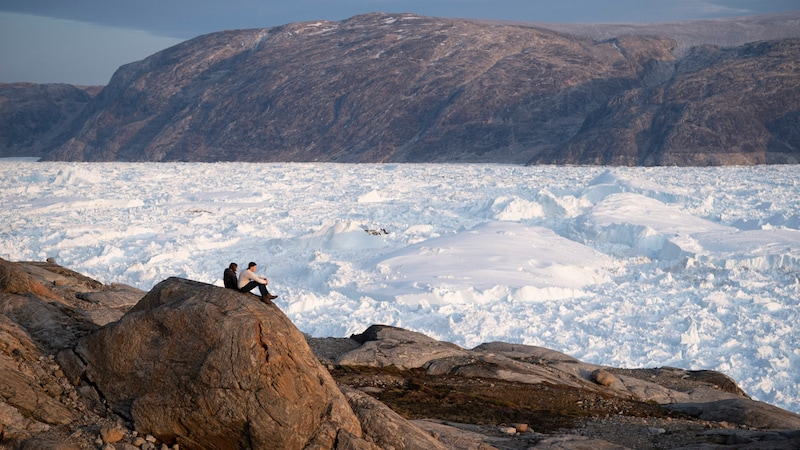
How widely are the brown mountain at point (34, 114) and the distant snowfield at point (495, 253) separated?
64802mm

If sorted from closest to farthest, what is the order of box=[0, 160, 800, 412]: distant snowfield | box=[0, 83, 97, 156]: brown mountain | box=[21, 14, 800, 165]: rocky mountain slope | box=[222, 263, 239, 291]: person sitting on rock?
box=[222, 263, 239, 291]: person sitting on rock → box=[0, 160, 800, 412]: distant snowfield → box=[21, 14, 800, 165]: rocky mountain slope → box=[0, 83, 97, 156]: brown mountain

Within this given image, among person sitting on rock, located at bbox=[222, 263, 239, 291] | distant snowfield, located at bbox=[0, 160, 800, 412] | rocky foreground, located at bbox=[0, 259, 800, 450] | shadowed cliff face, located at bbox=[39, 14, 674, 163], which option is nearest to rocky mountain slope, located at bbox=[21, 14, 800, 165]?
shadowed cliff face, located at bbox=[39, 14, 674, 163]

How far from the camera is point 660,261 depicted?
23.9 metres

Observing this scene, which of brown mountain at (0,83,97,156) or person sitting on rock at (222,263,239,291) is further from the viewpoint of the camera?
brown mountain at (0,83,97,156)

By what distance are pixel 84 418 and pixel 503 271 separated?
16.0 meters

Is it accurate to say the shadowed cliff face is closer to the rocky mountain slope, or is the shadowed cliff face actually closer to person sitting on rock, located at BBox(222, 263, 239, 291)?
the rocky mountain slope

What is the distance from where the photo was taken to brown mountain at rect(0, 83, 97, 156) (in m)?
99.5

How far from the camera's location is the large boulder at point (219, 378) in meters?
6.96

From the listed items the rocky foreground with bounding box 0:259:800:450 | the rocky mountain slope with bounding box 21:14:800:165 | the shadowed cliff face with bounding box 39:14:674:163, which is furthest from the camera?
the shadowed cliff face with bounding box 39:14:674:163

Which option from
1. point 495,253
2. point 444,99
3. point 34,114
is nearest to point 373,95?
point 444,99

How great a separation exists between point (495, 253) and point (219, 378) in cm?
1733

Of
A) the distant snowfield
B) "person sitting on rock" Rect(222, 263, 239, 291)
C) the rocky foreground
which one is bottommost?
the distant snowfield

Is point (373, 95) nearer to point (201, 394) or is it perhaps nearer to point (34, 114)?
point (34, 114)

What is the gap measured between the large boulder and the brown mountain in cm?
9686
